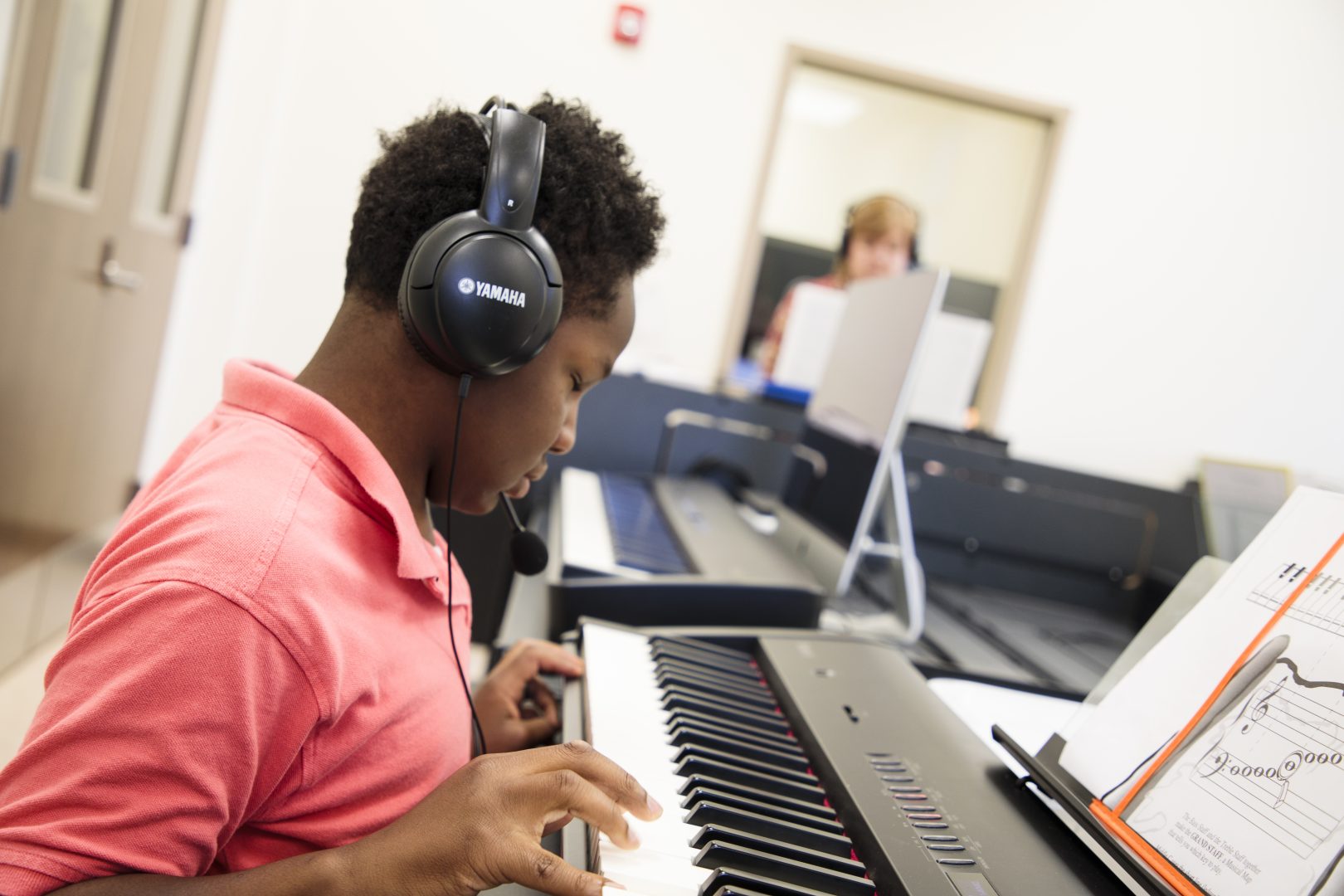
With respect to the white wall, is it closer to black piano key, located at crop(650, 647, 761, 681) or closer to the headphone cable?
black piano key, located at crop(650, 647, 761, 681)

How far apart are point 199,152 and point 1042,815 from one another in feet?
9.68

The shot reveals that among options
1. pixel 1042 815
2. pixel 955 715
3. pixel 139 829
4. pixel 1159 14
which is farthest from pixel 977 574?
pixel 1159 14

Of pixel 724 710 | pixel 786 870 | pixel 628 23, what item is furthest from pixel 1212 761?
pixel 628 23

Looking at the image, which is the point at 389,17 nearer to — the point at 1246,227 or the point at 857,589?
the point at 857,589

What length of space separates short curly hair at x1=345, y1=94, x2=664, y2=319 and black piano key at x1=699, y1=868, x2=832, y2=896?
0.41 metres

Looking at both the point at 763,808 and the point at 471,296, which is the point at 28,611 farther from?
the point at 763,808

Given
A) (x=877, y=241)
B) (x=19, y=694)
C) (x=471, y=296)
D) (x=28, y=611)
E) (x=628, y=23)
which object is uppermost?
(x=628, y=23)

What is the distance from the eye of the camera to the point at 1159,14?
338 cm

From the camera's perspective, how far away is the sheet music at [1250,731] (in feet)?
1.67

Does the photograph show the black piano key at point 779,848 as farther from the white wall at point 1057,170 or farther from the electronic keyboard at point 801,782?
the white wall at point 1057,170

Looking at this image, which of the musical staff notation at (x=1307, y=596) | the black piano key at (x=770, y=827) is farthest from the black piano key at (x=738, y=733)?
the musical staff notation at (x=1307, y=596)

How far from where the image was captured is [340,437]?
666mm

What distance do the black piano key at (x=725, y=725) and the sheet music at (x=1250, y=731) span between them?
0.21 meters

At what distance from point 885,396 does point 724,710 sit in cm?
71
